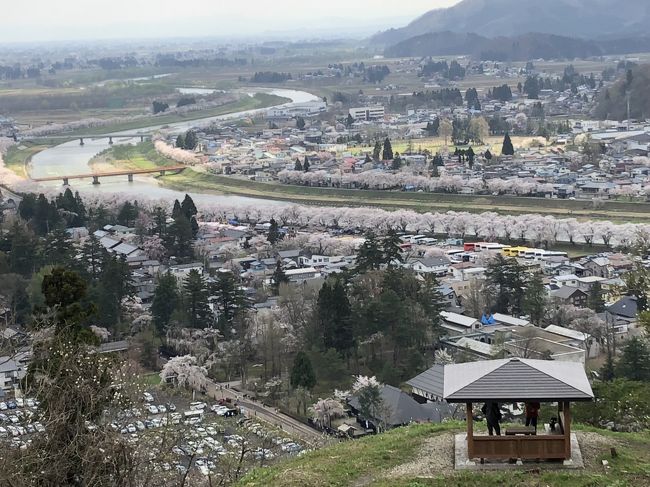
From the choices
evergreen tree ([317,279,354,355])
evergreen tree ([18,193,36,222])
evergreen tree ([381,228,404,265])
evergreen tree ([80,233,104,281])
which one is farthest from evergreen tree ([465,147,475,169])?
evergreen tree ([317,279,354,355])

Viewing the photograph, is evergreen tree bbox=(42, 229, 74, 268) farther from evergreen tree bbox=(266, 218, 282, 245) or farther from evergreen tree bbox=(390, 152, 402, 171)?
evergreen tree bbox=(390, 152, 402, 171)

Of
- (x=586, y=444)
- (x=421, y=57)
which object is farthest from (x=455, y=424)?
(x=421, y=57)

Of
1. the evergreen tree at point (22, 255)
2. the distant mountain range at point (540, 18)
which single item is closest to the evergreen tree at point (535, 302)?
the evergreen tree at point (22, 255)

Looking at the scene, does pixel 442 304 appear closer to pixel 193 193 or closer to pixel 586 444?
pixel 586 444

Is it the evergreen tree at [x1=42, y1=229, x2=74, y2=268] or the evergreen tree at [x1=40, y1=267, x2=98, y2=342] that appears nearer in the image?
the evergreen tree at [x1=40, y1=267, x2=98, y2=342]

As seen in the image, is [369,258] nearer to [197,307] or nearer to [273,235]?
[197,307]

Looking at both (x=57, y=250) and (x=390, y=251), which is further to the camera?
(x=57, y=250)

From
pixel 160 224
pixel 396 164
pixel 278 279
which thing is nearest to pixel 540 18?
pixel 396 164
